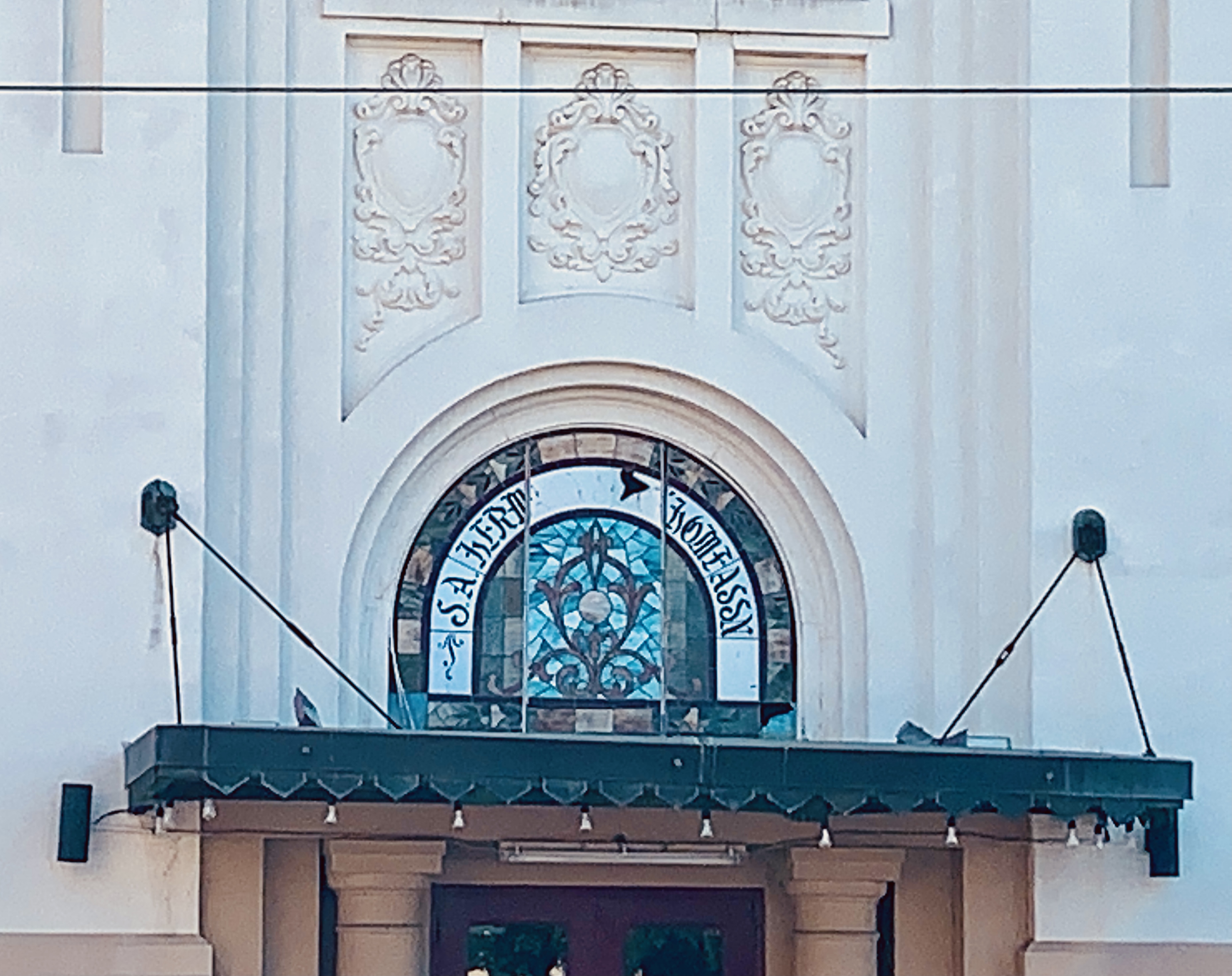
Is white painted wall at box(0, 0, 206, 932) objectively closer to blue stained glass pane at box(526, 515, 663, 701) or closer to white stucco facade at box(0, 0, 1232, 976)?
white stucco facade at box(0, 0, 1232, 976)

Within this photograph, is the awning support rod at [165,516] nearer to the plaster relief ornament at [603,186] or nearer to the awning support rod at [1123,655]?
the plaster relief ornament at [603,186]

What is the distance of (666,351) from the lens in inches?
693

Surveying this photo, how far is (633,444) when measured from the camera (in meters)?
17.9

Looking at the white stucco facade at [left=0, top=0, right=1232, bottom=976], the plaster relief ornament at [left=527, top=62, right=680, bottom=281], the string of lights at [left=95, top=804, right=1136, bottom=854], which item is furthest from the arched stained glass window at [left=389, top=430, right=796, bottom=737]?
the plaster relief ornament at [left=527, top=62, right=680, bottom=281]

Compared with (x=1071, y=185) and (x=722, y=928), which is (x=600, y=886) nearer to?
(x=722, y=928)

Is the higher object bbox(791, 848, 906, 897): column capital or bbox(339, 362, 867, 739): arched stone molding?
bbox(339, 362, 867, 739): arched stone molding

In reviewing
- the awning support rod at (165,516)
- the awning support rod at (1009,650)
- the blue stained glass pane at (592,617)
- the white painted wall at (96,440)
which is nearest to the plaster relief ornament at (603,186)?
the blue stained glass pane at (592,617)

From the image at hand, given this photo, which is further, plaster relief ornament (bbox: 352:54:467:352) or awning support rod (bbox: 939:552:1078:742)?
plaster relief ornament (bbox: 352:54:467:352)

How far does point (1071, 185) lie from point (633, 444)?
9.35 ft

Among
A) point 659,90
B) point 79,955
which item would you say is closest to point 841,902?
point 79,955

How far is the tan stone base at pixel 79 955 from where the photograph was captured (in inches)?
632

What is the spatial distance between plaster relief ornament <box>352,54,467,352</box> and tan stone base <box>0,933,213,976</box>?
11.7 ft

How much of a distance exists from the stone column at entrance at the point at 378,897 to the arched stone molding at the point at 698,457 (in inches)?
40.5

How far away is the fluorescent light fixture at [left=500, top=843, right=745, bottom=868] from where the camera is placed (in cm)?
1723
